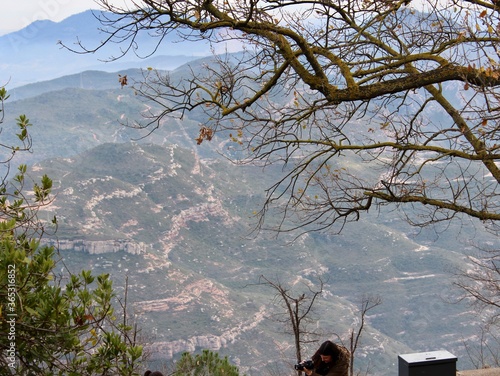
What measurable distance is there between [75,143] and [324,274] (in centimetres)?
10624

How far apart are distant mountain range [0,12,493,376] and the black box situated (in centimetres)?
6349

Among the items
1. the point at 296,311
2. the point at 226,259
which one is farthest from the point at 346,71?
the point at 226,259

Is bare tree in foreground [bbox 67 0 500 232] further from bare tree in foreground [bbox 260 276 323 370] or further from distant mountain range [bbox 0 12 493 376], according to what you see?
distant mountain range [bbox 0 12 493 376]

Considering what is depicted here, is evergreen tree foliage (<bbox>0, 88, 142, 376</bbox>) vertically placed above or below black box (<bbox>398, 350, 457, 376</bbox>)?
above

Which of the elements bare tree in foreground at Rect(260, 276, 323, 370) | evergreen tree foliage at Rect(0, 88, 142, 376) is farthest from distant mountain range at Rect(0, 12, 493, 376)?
evergreen tree foliage at Rect(0, 88, 142, 376)

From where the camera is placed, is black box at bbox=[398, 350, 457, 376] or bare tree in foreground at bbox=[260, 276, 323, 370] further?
bare tree in foreground at bbox=[260, 276, 323, 370]

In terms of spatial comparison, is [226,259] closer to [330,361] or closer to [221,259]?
[221,259]

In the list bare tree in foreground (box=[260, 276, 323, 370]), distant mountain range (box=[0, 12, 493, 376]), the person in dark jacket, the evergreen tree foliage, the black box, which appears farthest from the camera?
distant mountain range (box=[0, 12, 493, 376])

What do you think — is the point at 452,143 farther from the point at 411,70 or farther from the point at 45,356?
the point at 45,356

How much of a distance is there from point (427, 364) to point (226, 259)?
331ft

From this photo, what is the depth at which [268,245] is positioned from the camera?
109 metres

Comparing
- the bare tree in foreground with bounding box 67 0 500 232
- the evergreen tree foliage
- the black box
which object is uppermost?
the bare tree in foreground with bounding box 67 0 500 232

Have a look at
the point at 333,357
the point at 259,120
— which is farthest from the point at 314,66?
the point at 333,357

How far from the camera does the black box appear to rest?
17.3ft
